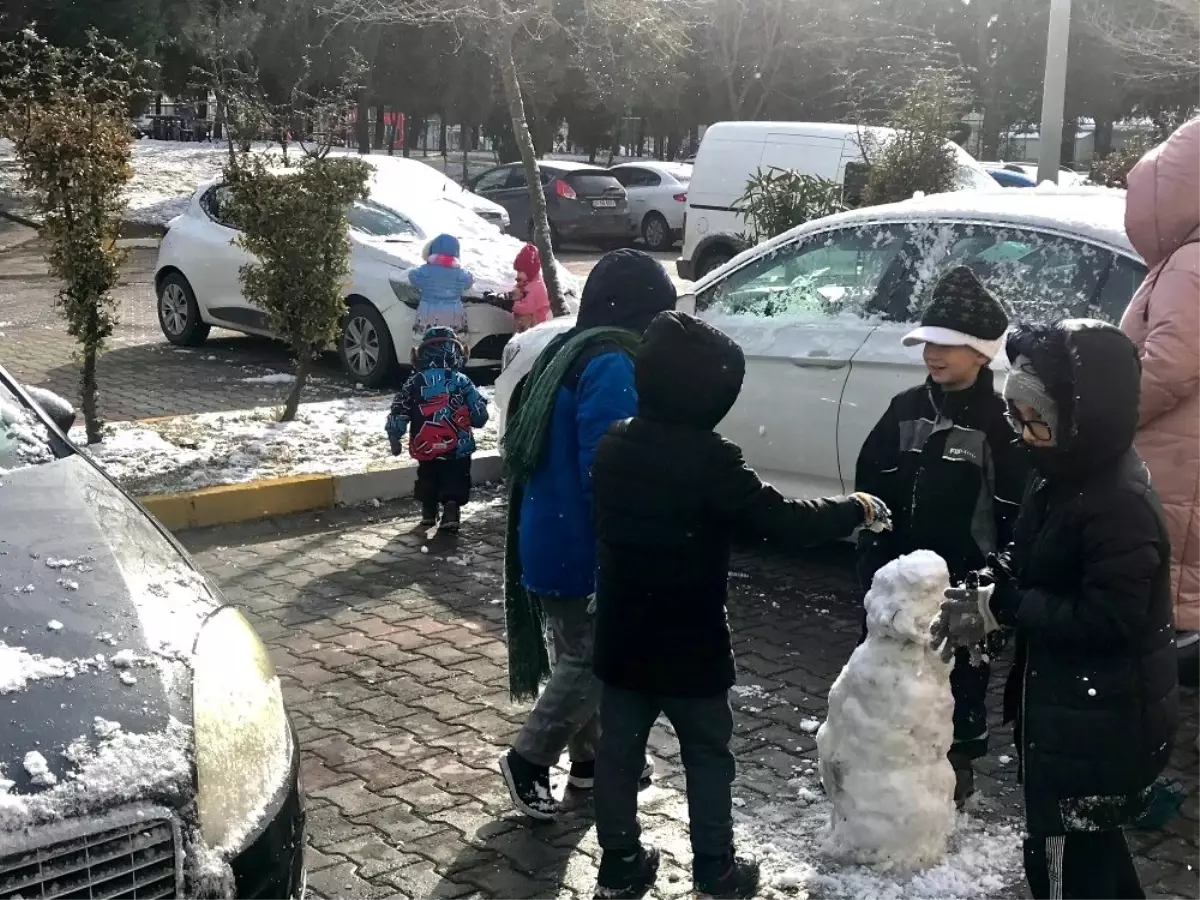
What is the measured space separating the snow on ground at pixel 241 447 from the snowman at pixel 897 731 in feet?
15.2

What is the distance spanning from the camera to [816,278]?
20.7 ft

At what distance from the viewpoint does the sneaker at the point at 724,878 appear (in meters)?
3.54

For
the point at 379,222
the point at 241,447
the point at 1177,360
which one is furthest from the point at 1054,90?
the point at 1177,360

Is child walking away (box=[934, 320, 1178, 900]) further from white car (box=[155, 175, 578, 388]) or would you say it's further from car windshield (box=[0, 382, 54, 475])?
white car (box=[155, 175, 578, 388])

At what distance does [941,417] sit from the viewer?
13.1 feet

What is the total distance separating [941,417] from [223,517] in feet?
14.8

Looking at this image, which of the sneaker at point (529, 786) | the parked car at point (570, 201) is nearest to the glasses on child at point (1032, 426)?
the sneaker at point (529, 786)

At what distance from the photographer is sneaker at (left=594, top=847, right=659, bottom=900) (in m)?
3.56

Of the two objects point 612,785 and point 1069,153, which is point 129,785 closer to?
point 612,785

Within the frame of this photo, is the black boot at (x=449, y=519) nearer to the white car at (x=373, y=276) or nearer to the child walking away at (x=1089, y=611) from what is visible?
the white car at (x=373, y=276)

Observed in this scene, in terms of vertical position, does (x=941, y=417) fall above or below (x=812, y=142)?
below

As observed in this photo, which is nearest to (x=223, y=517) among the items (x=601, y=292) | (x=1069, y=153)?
(x=601, y=292)

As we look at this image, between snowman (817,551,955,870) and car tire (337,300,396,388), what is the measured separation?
292 inches

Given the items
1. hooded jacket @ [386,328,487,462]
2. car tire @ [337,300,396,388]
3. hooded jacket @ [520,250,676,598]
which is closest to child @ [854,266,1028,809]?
hooded jacket @ [520,250,676,598]
